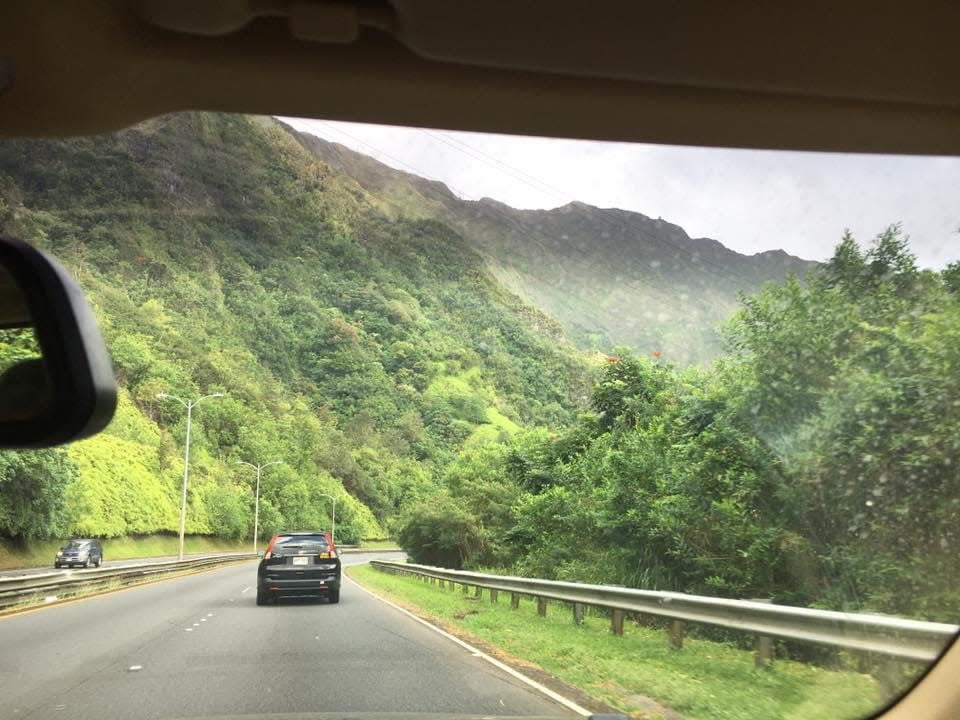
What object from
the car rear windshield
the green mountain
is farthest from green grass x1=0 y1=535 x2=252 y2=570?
the green mountain

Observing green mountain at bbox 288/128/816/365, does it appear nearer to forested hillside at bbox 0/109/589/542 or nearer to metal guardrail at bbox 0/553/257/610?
forested hillside at bbox 0/109/589/542

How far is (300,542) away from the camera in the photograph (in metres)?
19.6

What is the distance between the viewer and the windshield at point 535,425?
24.3 feet

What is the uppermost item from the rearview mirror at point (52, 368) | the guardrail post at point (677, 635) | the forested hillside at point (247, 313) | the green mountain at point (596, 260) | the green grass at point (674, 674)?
the forested hillside at point (247, 313)

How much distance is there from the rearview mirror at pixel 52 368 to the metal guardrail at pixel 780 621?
421cm

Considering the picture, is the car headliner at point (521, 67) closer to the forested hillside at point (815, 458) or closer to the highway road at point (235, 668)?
the forested hillside at point (815, 458)

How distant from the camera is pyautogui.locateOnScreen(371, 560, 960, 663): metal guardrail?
5.25 m

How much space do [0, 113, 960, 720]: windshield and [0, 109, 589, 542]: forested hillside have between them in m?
0.09

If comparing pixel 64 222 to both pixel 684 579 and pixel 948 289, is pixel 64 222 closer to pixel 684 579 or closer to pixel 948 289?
pixel 948 289

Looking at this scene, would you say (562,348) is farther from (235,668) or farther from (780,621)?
(780,621)

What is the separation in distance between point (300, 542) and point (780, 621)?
13711 mm

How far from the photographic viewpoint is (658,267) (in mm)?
8492

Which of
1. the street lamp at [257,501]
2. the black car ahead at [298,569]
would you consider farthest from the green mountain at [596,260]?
the street lamp at [257,501]

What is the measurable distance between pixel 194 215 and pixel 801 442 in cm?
865
